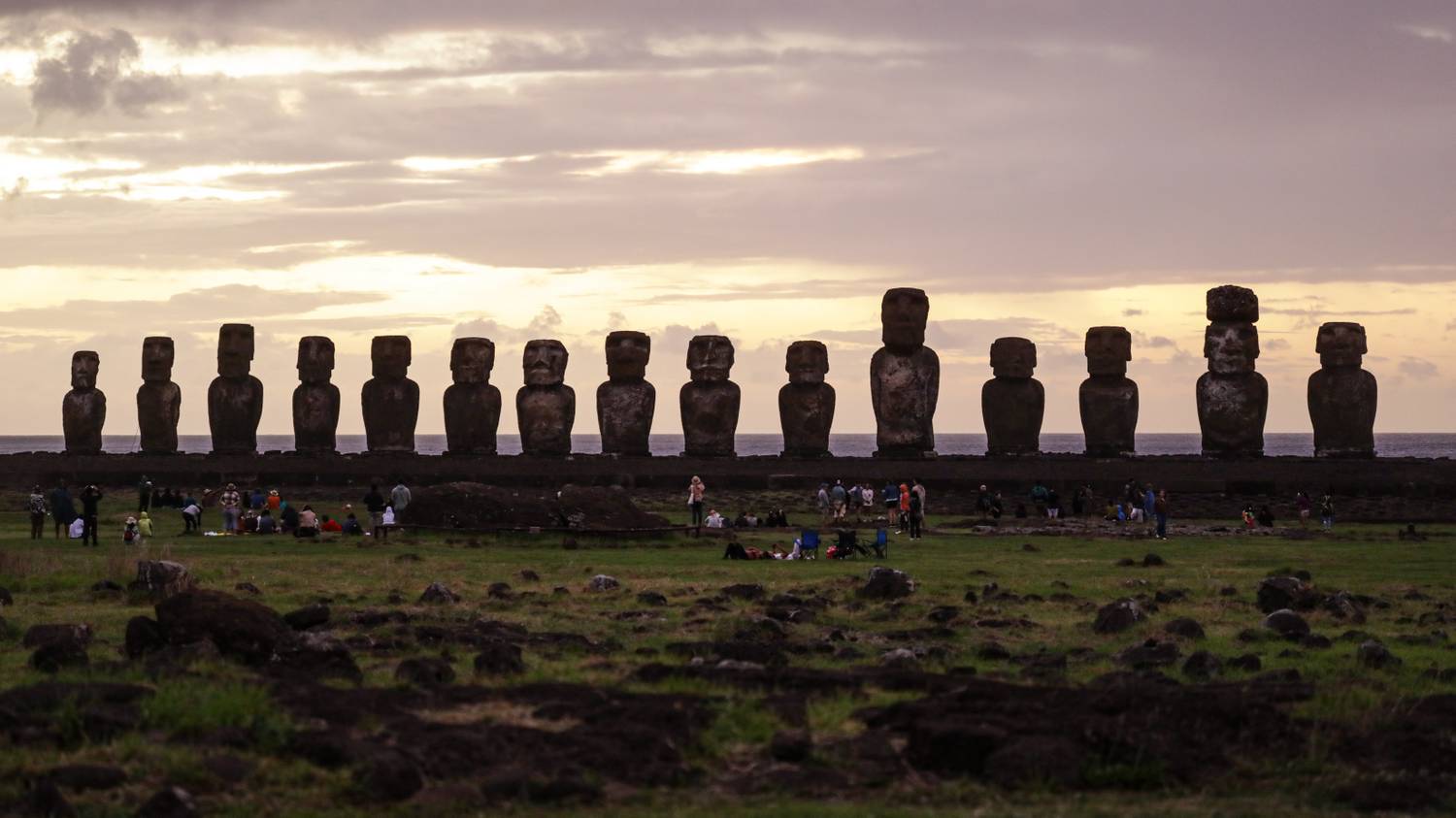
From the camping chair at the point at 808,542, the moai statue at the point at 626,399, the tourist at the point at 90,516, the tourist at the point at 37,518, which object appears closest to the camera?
the camping chair at the point at 808,542

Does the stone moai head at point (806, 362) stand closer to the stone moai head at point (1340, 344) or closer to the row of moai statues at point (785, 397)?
the row of moai statues at point (785, 397)

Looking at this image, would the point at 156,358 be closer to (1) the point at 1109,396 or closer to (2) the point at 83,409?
(2) the point at 83,409

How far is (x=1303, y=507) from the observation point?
35156 mm

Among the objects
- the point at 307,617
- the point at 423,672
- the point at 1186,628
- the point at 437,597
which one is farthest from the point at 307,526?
the point at 423,672

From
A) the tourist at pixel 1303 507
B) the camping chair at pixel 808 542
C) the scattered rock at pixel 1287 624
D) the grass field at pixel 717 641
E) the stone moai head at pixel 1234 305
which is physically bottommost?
the grass field at pixel 717 641

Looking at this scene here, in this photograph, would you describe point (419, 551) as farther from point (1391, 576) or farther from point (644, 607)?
point (1391, 576)

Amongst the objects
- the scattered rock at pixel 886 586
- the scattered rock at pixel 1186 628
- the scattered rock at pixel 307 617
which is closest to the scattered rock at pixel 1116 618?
the scattered rock at pixel 1186 628

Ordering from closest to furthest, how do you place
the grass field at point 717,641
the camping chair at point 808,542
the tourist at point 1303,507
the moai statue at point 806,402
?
the grass field at point 717,641 → the camping chair at point 808,542 → the tourist at point 1303,507 → the moai statue at point 806,402

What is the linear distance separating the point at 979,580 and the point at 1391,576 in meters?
5.46

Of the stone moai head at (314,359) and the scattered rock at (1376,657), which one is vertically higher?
the stone moai head at (314,359)

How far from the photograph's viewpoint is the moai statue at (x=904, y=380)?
4172 cm

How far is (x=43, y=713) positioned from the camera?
11.2 metres

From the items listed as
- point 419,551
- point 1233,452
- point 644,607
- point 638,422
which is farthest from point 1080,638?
point 638,422

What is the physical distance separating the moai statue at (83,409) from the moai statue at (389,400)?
8.47 meters
